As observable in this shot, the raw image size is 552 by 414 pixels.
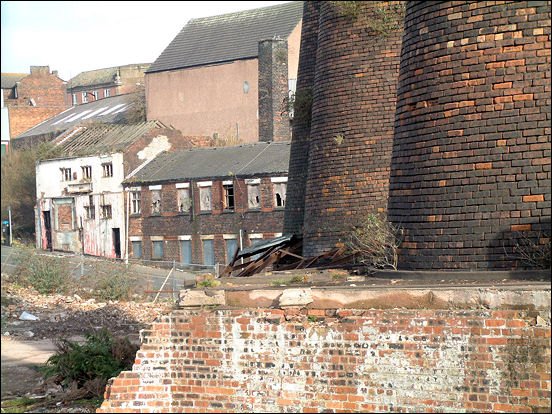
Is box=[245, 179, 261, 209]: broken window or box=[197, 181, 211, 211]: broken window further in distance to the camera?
box=[197, 181, 211, 211]: broken window

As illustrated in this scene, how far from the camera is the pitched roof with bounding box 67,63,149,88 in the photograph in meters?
71.9

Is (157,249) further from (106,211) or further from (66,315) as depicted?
(66,315)

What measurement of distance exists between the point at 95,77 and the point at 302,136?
6019 centimetres

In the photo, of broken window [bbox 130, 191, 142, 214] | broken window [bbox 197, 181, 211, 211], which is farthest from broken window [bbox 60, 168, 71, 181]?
broken window [bbox 197, 181, 211, 211]

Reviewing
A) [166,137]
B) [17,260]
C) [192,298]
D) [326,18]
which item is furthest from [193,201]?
[192,298]

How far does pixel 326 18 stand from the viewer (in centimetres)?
1402

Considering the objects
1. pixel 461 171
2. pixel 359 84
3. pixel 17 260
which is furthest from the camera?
pixel 17 260

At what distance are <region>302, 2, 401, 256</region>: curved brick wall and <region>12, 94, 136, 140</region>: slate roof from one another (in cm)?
4186

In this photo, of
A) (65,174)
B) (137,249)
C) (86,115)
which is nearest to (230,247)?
(137,249)

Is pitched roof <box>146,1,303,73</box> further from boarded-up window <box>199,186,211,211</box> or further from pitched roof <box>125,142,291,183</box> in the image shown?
boarded-up window <box>199,186,211,211</box>

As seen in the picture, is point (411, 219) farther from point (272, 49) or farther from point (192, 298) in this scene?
point (272, 49)

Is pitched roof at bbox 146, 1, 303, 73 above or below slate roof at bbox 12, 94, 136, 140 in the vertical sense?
above

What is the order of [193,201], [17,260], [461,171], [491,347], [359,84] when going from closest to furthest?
[491,347] < [461,171] < [359,84] < [17,260] < [193,201]

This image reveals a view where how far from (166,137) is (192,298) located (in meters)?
37.4
